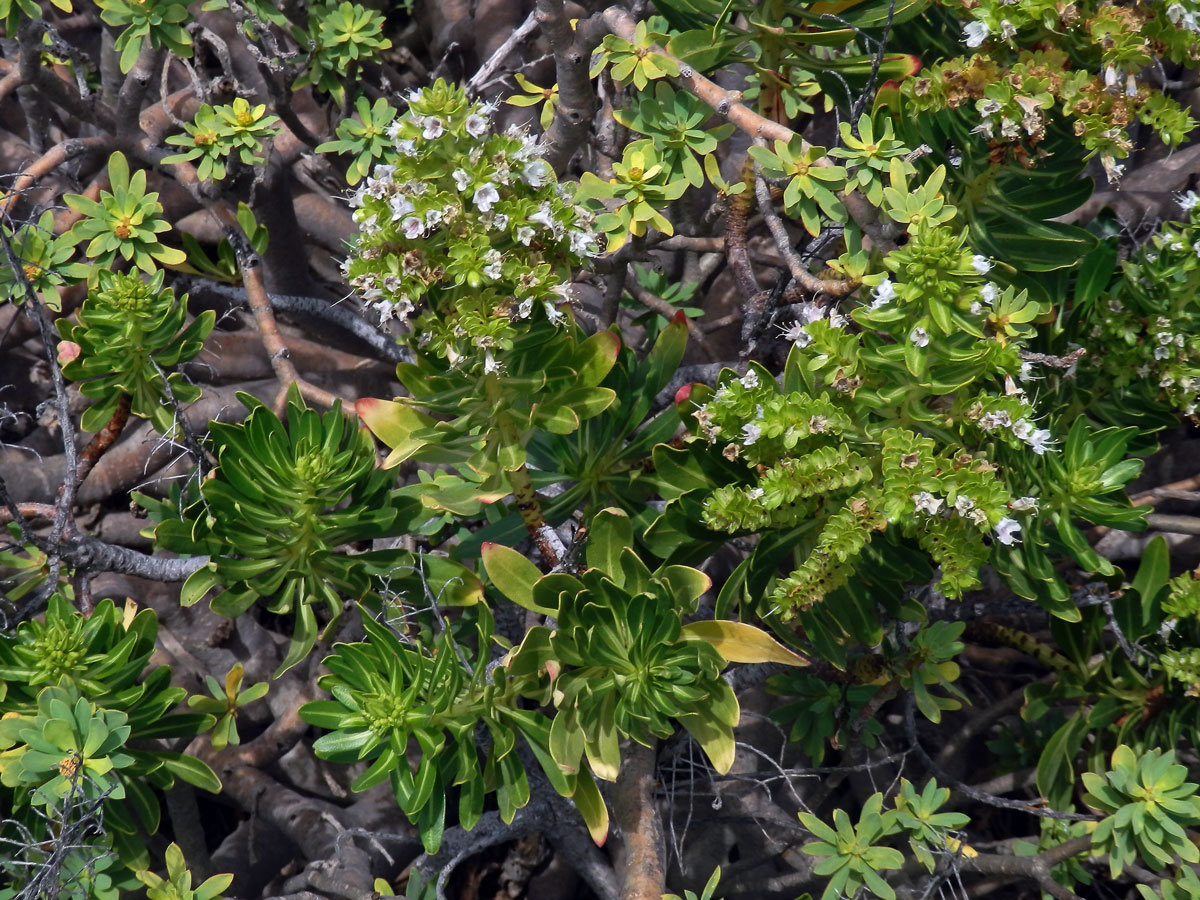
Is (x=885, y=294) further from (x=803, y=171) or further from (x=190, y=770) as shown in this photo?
(x=190, y=770)

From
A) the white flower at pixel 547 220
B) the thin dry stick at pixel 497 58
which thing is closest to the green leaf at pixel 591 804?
the white flower at pixel 547 220

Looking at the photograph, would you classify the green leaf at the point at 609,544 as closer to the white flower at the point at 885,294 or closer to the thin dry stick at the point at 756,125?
the white flower at the point at 885,294

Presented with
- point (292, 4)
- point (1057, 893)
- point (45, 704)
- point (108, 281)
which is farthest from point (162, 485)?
point (1057, 893)

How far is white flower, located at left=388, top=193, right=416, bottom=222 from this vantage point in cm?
149

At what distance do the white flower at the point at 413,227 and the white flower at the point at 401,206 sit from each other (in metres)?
0.01

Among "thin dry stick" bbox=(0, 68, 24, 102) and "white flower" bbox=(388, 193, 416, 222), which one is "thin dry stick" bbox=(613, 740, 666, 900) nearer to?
"white flower" bbox=(388, 193, 416, 222)

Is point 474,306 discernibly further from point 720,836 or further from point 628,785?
point 720,836

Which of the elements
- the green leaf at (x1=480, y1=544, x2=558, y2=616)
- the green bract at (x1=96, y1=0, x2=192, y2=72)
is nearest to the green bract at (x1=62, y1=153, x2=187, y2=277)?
the green bract at (x1=96, y1=0, x2=192, y2=72)

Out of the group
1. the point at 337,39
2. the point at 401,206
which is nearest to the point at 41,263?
the point at 337,39

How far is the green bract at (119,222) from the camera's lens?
2.30 metres

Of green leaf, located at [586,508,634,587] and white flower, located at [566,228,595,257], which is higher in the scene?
white flower, located at [566,228,595,257]

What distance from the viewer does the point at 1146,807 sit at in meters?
1.92

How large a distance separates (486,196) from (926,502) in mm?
807

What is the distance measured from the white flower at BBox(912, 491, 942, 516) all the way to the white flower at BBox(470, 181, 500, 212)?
0.78 meters
